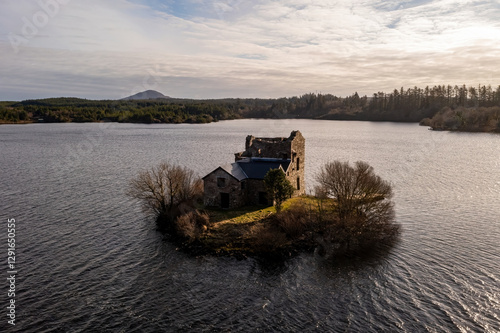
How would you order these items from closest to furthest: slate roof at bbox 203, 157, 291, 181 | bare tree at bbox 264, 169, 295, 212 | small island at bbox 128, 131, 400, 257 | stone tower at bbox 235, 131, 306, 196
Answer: small island at bbox 128, 131, 400, 257
bare tree at bbox 264, 169, 295, 212
slate roof at bbox 203, 157, 291, 181
stone tower at bbox 235, 131, 306, 196

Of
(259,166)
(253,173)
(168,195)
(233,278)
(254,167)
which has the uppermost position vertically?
(259,166)

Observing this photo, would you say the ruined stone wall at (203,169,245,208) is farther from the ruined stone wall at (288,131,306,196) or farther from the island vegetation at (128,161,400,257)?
the ruined stone wall at (288,131,306,196)

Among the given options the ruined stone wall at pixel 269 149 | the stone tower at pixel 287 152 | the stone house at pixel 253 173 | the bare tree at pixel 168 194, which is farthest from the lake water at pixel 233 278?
the ruined stone wall at pixel 269 149

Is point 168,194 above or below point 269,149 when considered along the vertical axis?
below

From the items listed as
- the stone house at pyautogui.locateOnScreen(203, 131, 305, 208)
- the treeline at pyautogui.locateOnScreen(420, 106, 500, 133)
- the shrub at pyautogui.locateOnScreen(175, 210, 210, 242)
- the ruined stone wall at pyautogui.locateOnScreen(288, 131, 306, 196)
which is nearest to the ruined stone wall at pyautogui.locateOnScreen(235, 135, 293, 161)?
the stone house at pyautogui.locateOnScreen(203, 131, 305, 208)

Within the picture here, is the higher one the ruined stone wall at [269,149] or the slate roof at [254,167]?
the ruined stone wall at [269,149]

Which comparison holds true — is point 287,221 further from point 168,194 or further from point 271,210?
point 168,194

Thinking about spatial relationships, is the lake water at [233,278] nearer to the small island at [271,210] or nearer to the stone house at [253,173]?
the small island at [271,210]

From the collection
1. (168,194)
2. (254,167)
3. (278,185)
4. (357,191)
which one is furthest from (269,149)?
(168,194)
